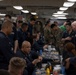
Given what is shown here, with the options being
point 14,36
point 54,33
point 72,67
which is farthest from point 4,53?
point 54,33

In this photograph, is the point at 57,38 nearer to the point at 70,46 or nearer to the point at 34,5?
the point at 70,46

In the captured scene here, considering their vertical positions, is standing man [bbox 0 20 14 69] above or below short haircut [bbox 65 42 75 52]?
above

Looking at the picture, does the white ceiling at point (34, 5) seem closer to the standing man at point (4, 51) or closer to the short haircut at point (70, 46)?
the short haircut at point (70, 46)

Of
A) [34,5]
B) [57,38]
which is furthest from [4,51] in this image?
[34,5]

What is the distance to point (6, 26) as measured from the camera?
5191mm

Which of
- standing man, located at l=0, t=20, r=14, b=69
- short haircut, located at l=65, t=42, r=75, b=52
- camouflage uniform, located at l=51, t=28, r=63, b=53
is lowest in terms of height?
camouflage uniform, located at l=51, t=28, r=63, b=53

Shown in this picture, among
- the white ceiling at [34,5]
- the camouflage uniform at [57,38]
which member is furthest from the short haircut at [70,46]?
the white ceiling at [34,5]

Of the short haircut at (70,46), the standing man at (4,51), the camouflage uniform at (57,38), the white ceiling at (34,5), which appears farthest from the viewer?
the white ceiling at (34,5)

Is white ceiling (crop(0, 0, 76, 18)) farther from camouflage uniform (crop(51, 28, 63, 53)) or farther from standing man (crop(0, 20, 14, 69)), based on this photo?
standing man (crop(0, 20, 14, 69))

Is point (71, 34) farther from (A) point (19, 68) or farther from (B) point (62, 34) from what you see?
(A) point (19, 68)

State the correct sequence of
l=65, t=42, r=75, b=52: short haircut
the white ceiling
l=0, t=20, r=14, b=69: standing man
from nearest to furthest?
l=0, t=20, r=14, b=69: standing man → l=65, t=42, r=75, b=52: short haircut → the white ceiling

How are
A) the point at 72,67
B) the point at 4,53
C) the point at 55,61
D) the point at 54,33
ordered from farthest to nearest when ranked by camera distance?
the point at 54,33 → the point at 55,61 → the point at 72,67 → the point at 4,53

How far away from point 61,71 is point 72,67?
0.26m

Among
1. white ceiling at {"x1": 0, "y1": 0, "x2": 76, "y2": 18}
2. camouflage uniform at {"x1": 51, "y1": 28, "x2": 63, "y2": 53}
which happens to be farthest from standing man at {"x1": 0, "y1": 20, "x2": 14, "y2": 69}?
white ceiling at {"x1": 0, "y1": 0, "x2": 76, "y2": 18}
